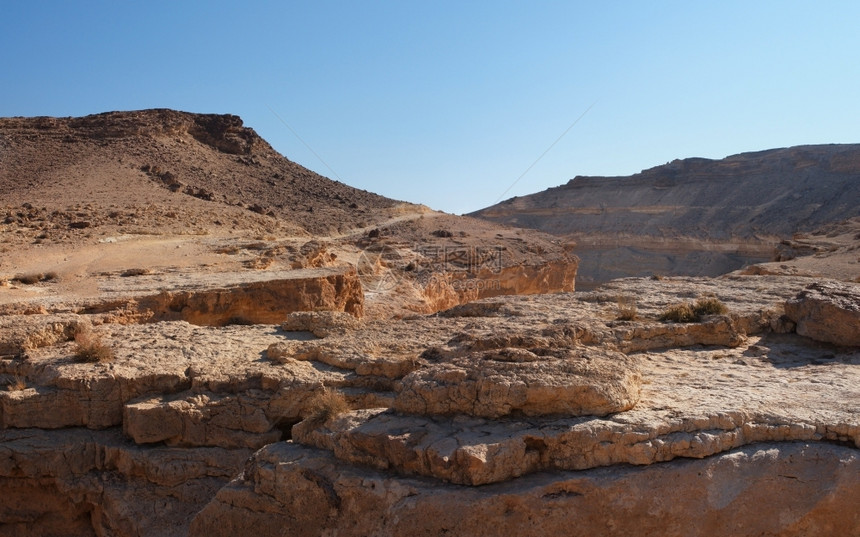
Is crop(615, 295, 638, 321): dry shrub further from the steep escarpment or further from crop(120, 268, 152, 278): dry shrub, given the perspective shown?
the steep escarpment

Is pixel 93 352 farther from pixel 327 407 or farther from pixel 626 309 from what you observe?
pixel 626 309

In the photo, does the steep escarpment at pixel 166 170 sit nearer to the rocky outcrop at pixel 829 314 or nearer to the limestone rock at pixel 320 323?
the limestone rock at pixel 320 323

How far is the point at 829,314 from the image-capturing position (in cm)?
557

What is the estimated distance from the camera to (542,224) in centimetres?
5678

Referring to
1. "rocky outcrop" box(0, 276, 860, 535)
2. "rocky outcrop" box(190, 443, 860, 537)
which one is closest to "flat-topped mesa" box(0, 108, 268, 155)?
"rocky outcrop" box(0, 276, 860, 535)

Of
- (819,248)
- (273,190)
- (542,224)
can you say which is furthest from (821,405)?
(542,224)

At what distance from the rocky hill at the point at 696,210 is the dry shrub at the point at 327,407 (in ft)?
111

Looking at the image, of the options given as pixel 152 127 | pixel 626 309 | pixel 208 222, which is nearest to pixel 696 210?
pixel 152 127

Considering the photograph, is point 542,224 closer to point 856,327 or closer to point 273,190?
point 273,190

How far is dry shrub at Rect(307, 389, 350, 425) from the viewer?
4.34 meters

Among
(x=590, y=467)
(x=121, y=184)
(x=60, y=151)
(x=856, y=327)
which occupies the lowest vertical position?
(x=590, y=467)

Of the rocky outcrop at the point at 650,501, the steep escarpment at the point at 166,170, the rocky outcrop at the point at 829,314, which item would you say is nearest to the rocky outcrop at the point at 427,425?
the rocky outcrop at the point at 650,501

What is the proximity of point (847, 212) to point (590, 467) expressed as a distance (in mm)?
43906

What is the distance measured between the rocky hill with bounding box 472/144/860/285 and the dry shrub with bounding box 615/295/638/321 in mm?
30861
